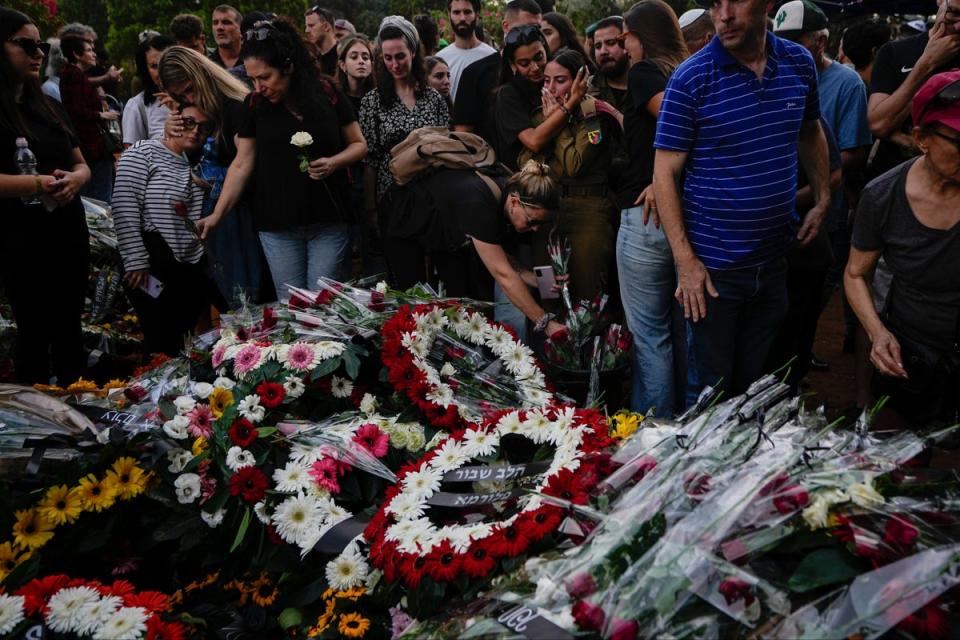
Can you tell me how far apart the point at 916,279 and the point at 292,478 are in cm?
197

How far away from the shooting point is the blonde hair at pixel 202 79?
392 cm

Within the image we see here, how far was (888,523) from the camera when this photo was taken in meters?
1.36

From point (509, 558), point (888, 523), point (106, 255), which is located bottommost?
point (106, 255)

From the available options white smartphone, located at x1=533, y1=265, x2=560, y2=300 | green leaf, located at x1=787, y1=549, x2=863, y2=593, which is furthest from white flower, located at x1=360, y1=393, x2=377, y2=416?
green leaf, located at x1=787, y1=549, x2=863, y2=593

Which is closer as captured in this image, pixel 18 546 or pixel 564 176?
pixel 18 546

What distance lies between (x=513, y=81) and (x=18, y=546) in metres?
3.00

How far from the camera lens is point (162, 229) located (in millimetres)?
3871

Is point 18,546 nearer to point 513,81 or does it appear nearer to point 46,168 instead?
point 46,168

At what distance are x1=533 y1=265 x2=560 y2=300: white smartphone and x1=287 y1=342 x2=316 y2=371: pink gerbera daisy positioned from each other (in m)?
1.17

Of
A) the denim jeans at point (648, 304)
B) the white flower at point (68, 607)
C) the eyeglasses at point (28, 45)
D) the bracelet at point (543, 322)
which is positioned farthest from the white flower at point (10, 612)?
the eyeglasses at point (28, 45)

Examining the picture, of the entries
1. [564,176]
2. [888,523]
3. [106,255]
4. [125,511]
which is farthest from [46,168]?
[888,523]

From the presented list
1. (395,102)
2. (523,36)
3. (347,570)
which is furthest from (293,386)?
(395,102)

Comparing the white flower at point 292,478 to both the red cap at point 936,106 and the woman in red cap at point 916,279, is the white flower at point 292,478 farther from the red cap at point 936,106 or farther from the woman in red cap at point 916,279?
the red cap at point 936,106

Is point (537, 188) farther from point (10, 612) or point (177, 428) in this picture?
point (10, 612)
